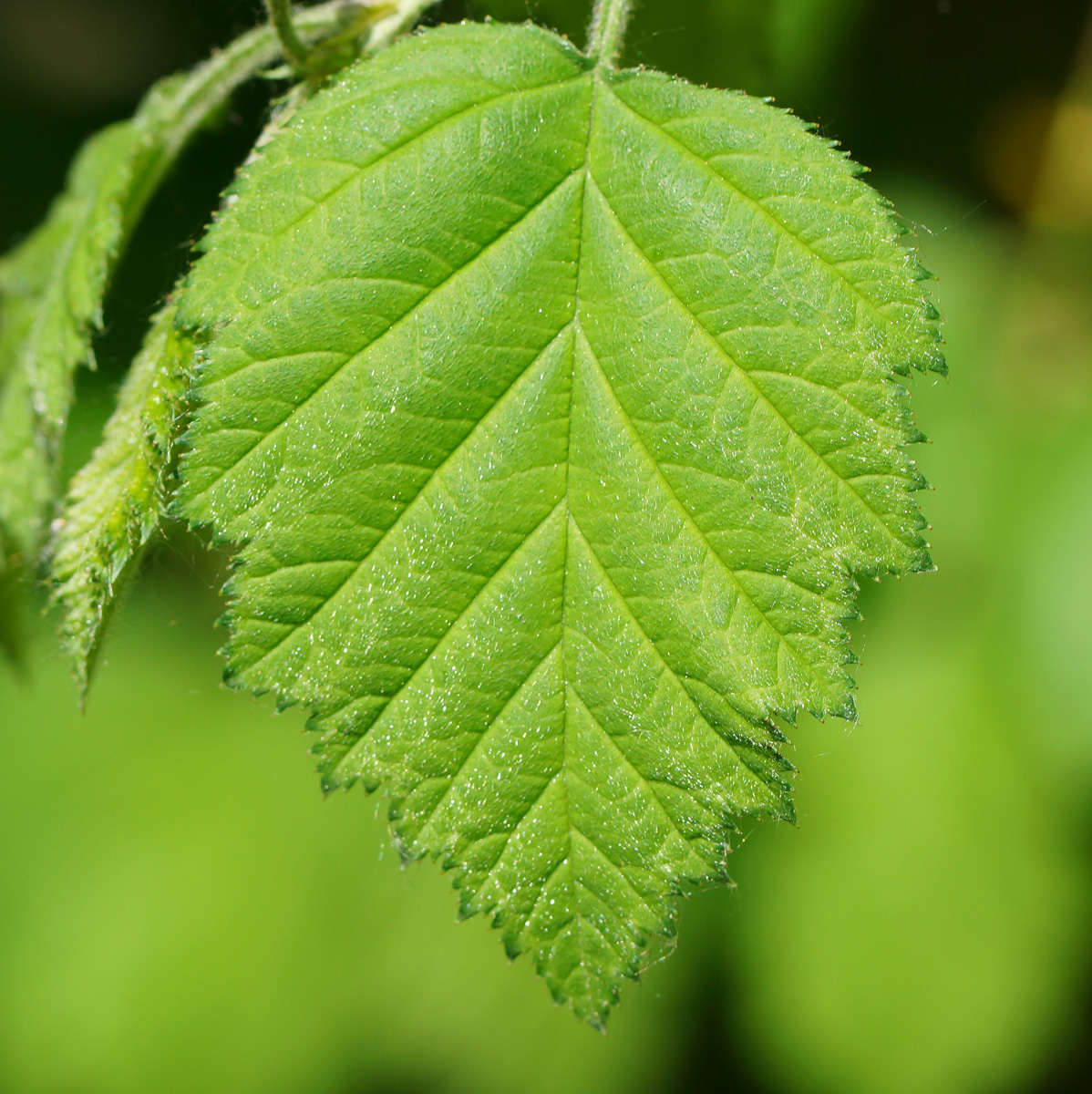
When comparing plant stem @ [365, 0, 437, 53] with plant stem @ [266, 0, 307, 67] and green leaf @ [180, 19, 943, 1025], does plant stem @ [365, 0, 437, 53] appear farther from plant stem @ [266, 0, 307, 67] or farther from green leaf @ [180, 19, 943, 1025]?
green leaf @ [180, 19, 943, 1025]

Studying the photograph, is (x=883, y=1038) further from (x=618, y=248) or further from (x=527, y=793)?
(x=618, y=248)

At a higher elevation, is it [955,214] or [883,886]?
[955,214]

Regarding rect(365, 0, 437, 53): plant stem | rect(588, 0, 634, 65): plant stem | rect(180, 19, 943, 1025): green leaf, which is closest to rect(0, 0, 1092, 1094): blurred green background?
rect(365, 0, 437, 53): plant stem

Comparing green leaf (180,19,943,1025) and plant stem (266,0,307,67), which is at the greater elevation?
plant stem (266,0,307,67)

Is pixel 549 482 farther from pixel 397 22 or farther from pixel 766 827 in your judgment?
pixel 766 827

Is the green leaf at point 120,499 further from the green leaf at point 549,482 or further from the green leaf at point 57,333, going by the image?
the green leaf at point 57,333

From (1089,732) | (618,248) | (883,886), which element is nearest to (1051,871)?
(883,886)

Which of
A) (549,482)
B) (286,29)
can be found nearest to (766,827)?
(549,482)

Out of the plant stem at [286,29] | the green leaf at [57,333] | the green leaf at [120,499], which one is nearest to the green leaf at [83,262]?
the green leaf at [57,333]
